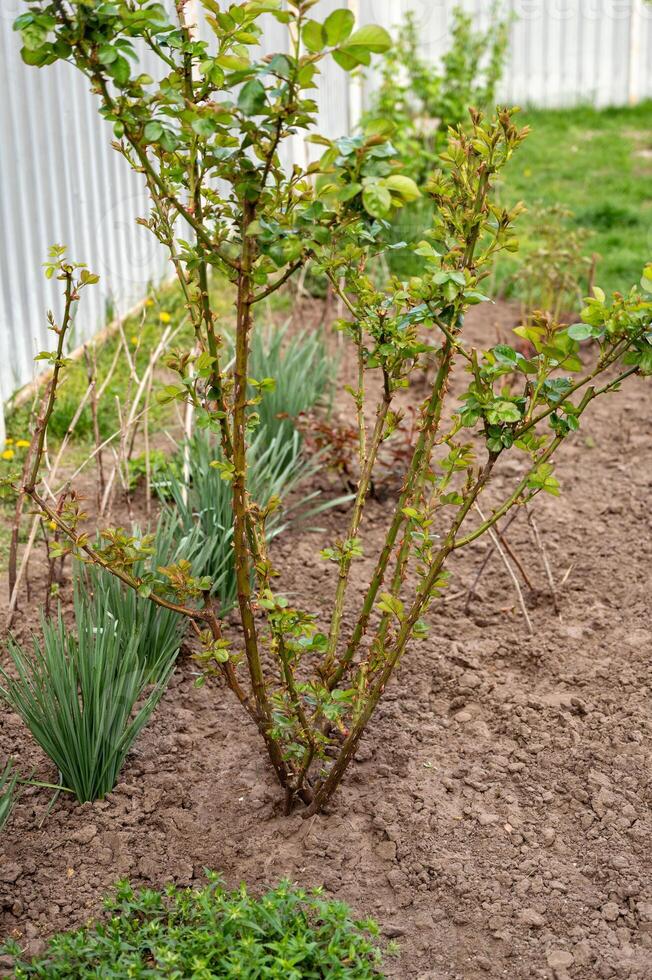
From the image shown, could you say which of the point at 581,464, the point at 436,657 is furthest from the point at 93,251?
the point at 436,657

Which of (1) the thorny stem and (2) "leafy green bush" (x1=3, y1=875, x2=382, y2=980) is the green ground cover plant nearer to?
(1) the thorny stem

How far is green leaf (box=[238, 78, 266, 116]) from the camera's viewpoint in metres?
1.65

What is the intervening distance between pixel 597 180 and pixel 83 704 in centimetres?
711

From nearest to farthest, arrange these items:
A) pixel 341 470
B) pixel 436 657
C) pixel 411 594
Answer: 1. pixel 436 657
2. pixel 411 594
3. pixel 341 470

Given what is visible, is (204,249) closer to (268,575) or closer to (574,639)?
(268,575)

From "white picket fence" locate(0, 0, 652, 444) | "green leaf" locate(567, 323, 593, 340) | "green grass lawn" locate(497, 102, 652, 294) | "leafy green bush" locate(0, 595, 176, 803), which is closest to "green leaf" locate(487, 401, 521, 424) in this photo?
"green leaf" locate(567, 323, 593, 340)

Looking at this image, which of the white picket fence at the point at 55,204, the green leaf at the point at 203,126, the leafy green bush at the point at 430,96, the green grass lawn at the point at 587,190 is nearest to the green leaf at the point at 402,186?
the green leaf at the point at 203,126

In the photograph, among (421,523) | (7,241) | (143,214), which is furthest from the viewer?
(143,214)

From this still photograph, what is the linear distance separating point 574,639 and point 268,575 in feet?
4.11

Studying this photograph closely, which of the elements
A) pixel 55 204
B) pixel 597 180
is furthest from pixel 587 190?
pixel 55 204

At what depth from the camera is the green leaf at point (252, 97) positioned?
165cm

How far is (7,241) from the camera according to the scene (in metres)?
4.23

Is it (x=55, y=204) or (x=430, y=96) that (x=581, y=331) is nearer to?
(x=55, y=204)

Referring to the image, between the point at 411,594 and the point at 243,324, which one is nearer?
the point at 243,324
